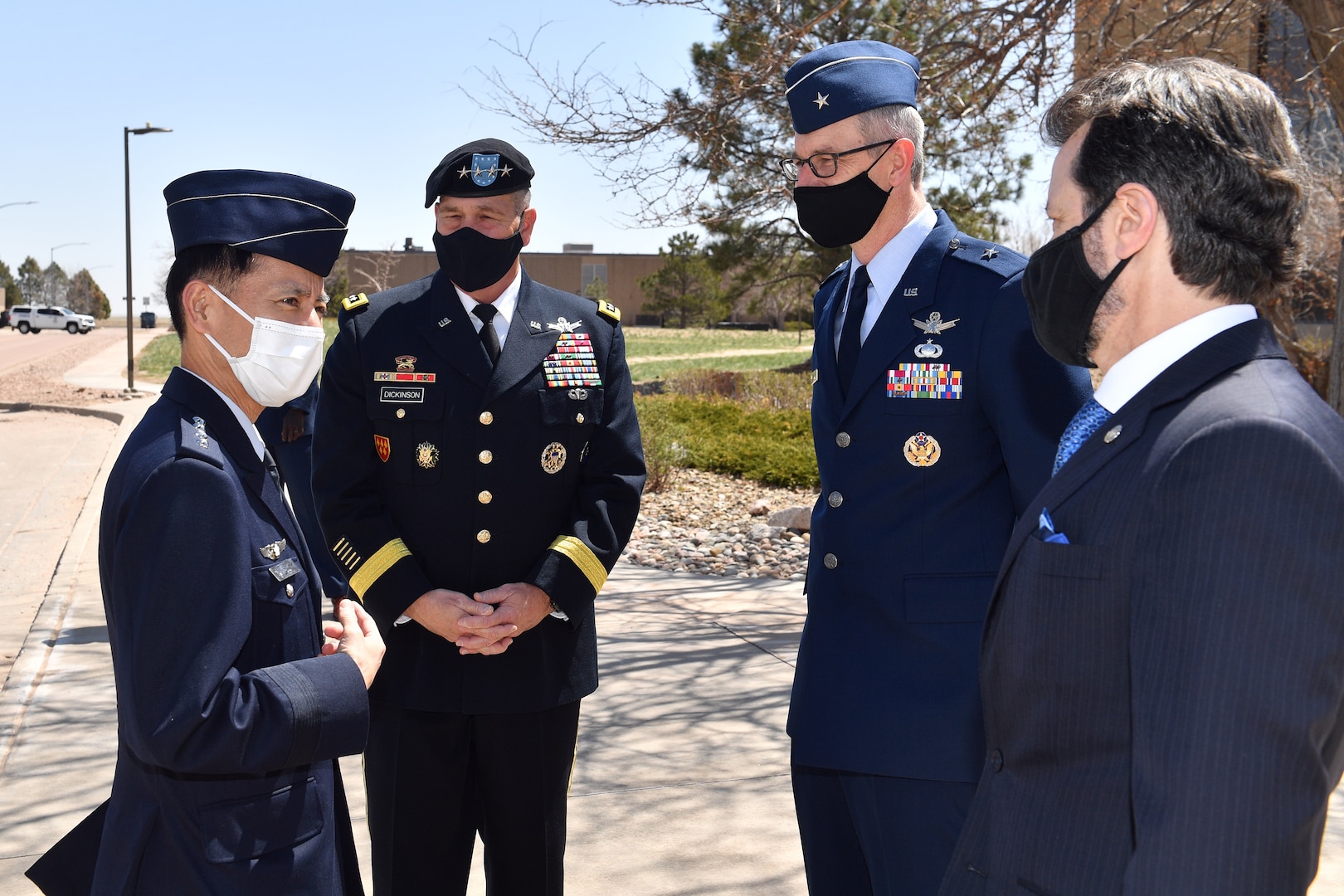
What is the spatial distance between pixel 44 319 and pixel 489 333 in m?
74.4

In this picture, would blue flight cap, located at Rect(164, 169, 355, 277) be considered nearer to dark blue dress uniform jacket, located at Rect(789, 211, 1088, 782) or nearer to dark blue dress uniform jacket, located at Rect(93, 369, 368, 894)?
dark blue dress uniform jacket, located at Rect(93, 369, 368, 894)

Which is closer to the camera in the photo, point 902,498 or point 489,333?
point 902,498

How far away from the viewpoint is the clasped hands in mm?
2703

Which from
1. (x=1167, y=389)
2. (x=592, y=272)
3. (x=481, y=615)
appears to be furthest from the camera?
(x=592, y=272)

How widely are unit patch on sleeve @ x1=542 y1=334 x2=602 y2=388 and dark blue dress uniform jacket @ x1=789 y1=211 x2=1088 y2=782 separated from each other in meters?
0.81

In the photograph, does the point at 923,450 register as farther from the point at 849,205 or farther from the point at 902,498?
the point at 849,205

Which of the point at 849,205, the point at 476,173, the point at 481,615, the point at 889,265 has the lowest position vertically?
the point at 481,615

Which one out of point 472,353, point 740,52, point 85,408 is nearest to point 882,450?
point 472,353

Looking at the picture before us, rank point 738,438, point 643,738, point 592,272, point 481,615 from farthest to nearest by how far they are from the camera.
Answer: point 592,272 < point 738,438 < point 643,738 < point 481,615

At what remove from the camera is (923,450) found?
2.27 metres

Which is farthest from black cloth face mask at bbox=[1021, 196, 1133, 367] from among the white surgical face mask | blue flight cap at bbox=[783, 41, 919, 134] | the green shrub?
the green shrub

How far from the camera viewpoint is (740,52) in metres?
11.6

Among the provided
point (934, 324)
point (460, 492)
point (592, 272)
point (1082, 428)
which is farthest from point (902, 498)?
point (592, 272)

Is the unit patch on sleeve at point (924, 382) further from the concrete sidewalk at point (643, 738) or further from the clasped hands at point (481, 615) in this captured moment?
the concrete sidewalk at point (643, 738)
